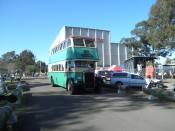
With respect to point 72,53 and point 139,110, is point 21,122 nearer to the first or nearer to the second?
point 139,110

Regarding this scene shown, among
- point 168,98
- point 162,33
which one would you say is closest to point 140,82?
point 162,33

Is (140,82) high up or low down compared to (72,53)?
down

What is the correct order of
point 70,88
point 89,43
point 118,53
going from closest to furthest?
point 70,88
point 89,43
point 118,53

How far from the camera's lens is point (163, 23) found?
120 feet

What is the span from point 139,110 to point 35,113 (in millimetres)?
4392

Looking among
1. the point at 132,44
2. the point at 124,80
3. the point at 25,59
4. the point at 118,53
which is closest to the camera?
the point at 124,80

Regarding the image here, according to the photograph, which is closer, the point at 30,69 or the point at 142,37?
the point at 142,37

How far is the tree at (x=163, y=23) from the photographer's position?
3472 centimetres

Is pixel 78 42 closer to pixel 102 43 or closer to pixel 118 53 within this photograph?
pixel 102 43

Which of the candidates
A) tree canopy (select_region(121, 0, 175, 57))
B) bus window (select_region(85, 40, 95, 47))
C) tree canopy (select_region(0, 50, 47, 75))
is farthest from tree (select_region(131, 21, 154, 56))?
tree canopy (select_region(0, 50, 47, 75))

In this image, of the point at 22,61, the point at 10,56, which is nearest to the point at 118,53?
the point at 22,61

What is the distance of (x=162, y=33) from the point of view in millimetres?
35344

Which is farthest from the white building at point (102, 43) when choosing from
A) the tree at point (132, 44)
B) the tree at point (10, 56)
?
the tree at point (10, 56)

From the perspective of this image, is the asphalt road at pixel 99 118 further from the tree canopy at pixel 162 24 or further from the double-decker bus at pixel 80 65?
the tree canopy at pixel 162 24
